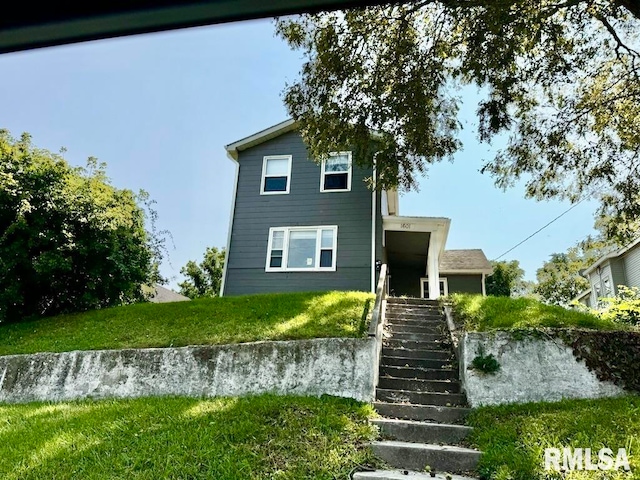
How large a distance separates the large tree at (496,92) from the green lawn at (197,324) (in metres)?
3.34

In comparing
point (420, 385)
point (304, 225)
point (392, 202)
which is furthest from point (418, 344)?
point (392, 202)

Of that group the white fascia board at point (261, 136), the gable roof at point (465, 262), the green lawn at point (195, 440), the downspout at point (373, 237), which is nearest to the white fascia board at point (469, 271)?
the gable roof at point (465, 262)

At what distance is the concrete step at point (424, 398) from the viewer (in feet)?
20.2

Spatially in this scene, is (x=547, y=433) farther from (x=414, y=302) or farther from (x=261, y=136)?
(x=261, y=136)

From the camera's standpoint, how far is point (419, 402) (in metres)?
6.22

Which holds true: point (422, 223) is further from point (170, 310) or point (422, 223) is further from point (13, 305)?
point (13, 305)

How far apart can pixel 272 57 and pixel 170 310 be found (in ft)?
27.1

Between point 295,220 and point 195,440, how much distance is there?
916 centimetres

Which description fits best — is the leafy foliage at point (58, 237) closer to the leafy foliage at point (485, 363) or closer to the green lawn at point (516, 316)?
the green lawn at point (516, 316)

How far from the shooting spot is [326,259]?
12922 millimetres

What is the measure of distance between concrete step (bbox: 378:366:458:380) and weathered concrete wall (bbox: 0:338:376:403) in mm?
671

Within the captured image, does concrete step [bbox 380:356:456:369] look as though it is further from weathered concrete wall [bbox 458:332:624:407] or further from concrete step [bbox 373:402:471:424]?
concrete step [bbox 373:402:471:424]

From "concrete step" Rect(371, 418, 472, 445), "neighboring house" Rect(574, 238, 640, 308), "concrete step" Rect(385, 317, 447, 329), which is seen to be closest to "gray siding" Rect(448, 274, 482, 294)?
"neighboring house" Rect(574, 238, 640, 308)

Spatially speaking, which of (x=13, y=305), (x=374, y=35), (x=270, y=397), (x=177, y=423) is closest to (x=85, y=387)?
(x=177, y=423)
